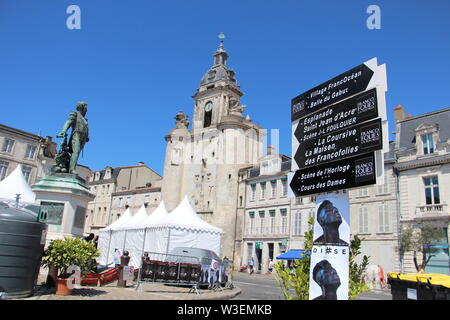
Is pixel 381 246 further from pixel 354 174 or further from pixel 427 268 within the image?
pixel 354 174

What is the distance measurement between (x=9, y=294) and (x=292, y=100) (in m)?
6.71

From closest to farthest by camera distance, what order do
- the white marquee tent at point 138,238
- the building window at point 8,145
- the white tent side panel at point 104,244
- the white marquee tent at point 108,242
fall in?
the white marquee tent at point 138,238
the white marquee tent at point 108,242
the white tent side panel at point 104,244
the building window at point 8,145

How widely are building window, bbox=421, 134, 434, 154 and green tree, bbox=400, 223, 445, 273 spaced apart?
17.4 ft

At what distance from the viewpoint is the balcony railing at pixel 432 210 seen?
2198 centimetres

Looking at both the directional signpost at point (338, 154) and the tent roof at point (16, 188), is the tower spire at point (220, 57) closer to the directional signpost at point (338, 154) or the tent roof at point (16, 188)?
the tent roof at point (16, 188)

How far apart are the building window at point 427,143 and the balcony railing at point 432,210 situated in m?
3.88

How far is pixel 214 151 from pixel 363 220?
2071 centimetres

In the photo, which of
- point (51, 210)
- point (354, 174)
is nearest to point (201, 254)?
point (51, 210)

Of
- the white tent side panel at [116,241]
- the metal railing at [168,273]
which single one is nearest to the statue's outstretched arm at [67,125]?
the metal railing at [168,273]

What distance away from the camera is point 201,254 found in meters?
15.4

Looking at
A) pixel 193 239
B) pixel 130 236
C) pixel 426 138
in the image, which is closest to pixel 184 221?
pixel 193 239

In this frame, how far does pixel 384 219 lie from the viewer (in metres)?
25.5

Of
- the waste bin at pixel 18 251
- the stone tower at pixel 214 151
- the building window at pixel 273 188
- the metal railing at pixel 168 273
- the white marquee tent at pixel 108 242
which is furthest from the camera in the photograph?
the stone tower at pixel 214 151

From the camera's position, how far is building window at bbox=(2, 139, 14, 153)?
3816 cm
